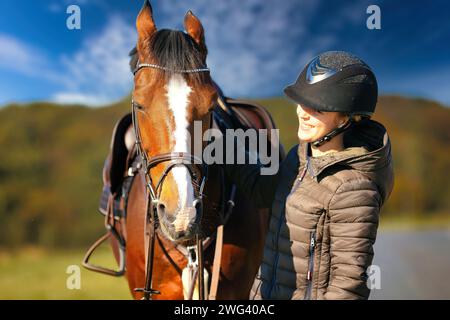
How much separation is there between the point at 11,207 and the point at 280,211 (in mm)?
24123

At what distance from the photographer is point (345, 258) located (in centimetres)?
202

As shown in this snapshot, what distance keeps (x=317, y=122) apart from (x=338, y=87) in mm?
183

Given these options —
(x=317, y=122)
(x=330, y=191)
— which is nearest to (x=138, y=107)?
(x=317, y=122)

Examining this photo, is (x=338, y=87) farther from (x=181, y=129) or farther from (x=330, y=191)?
(x=181, y=129)

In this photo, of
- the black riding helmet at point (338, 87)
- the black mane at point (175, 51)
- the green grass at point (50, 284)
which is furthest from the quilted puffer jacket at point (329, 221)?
the green grass at point (50, 284)

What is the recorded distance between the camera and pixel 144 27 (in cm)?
256

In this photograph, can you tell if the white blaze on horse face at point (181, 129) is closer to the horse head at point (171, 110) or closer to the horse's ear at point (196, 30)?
the horse head at point (171, 110)

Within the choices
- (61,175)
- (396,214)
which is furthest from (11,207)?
(396,214)

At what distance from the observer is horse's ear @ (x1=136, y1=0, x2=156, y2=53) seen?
255 cm

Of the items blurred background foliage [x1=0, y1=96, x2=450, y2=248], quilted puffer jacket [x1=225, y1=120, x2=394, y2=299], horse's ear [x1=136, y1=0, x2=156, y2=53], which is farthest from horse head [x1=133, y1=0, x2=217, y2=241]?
blurred background foliage [x1=0, y1=96, x2=450, y2=248]

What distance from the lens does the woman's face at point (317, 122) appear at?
2.21m

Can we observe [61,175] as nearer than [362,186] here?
No

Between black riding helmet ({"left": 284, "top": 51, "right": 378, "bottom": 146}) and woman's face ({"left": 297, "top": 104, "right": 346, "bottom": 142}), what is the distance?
3cm
